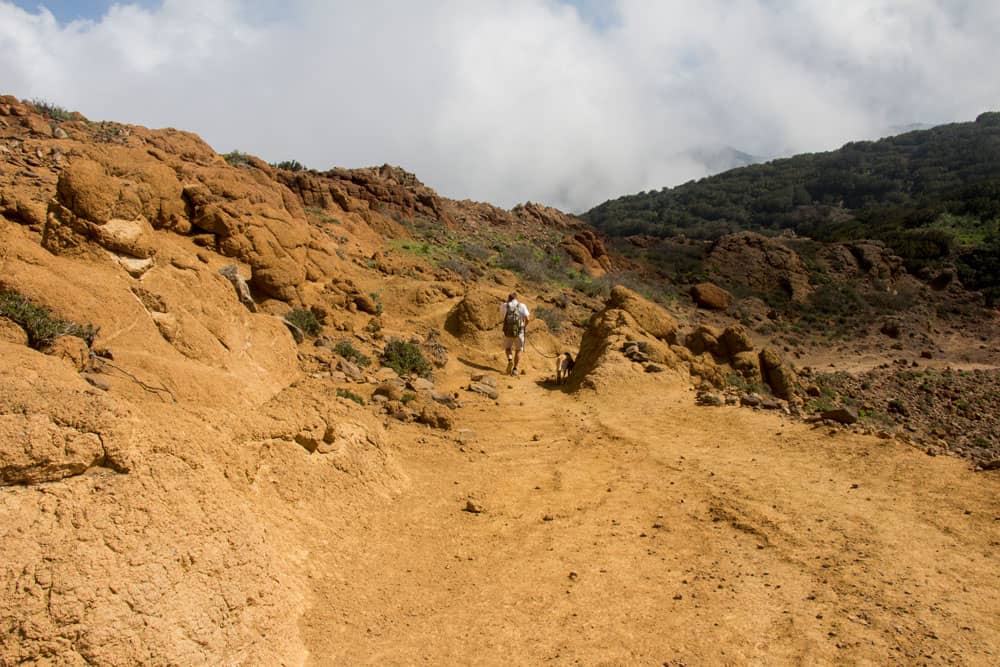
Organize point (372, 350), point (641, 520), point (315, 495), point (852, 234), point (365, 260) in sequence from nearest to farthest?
point (315, 495)
point (641, 520)
point (372, 350)
point (365, 260)
point (852, 234)

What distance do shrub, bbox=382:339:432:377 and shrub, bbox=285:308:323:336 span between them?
1.22 m

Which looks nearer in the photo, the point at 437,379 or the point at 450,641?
the point at 450,641

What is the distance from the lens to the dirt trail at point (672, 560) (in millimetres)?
3195

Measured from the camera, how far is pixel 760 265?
2925 cm

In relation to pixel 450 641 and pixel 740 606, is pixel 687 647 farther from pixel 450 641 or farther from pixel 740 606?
pixel 450 641

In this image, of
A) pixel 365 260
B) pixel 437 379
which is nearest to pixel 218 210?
pixel 437 379

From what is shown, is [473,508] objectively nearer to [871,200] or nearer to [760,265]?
[760,265]

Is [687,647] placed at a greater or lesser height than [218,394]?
lesser

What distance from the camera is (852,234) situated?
3538cm

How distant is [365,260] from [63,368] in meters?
13.7

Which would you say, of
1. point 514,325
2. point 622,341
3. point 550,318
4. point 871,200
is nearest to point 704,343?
point 622,341

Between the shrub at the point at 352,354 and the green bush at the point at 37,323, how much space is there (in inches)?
184

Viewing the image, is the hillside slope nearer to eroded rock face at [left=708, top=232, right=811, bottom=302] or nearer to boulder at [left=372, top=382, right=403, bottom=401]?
boulder at [left=372, top=382, right=403, bottom=401]

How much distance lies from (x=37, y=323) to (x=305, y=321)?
571cm
